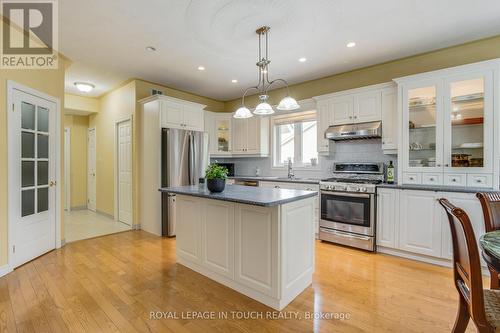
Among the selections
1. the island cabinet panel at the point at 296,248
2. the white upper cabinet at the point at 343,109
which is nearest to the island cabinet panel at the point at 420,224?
the white upper cabinet at the point at 343,109

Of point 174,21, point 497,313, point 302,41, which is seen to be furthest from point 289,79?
point 497,313

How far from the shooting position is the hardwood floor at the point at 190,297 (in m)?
1.88

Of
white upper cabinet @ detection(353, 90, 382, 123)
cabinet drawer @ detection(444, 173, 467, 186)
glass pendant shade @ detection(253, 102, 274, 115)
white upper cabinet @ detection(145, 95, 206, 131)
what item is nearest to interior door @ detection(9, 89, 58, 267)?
white upper cabinet @ detection(145, 95, 206, 131)

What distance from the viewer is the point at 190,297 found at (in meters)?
2.27

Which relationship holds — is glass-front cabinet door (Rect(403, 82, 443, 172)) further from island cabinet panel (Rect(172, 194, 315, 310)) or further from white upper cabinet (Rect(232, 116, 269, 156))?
white upper cabinet (Rect(232, 116, 269, 156))

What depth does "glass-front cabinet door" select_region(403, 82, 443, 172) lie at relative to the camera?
311 cm

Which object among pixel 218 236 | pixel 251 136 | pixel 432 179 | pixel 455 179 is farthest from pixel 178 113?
pixel 455 179

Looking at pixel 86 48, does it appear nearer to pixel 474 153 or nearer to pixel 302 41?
pixel 302 41

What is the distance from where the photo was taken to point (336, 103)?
13.1 feet

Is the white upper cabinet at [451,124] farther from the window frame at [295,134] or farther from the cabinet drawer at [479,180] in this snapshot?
the window frame at [295,134]

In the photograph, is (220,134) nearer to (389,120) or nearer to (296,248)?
(389,120)

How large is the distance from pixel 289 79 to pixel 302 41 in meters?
1.51

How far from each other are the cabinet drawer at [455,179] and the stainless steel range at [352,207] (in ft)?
2.55

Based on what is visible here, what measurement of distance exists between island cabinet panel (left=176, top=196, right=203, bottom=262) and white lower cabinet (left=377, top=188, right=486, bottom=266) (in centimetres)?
245
